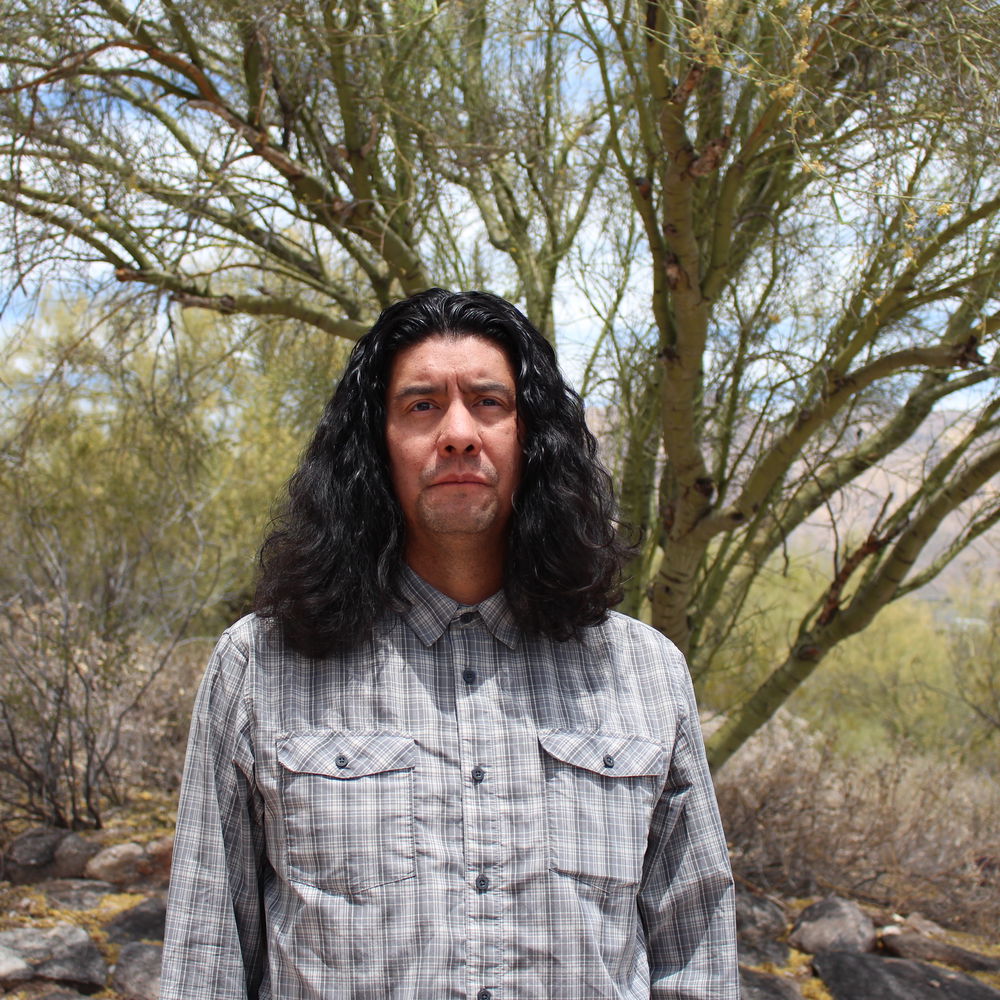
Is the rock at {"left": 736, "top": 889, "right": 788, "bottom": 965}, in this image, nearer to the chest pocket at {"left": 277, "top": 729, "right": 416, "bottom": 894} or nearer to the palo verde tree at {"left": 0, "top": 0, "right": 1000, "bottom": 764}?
the palo verde tree at {"left": 0, "top": 0, "right": 1000, "bottom": 764}

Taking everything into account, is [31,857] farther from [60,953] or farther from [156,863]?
[60,953]

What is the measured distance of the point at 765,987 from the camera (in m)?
4.21

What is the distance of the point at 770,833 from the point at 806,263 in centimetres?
304

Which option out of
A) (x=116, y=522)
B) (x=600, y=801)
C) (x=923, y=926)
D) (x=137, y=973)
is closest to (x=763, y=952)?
(x=923, y=926)

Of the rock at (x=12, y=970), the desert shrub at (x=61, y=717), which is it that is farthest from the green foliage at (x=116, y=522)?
the rock at (x=12, y=970)

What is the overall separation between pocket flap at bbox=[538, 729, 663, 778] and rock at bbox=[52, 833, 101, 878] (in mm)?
4277

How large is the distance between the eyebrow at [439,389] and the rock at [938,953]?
165 inches

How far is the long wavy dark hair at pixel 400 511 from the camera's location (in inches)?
67.6

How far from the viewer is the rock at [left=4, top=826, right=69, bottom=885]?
5.01 meters

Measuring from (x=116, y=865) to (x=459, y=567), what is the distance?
4030 mm

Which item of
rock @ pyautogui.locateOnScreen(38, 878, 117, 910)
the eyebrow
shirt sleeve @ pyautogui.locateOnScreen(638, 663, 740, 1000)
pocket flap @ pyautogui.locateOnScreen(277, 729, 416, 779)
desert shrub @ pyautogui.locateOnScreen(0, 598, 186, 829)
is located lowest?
rock @ pyautogui.locateOnScreen(38, 878, 117, 910)

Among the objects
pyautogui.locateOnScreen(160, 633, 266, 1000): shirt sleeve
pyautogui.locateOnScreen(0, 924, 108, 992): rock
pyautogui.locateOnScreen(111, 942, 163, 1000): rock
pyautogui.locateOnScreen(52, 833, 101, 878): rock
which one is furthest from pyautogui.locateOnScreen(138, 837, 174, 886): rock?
pyautogui.locateOnScreen(160, 633, 266, 1000): shirt sleeve

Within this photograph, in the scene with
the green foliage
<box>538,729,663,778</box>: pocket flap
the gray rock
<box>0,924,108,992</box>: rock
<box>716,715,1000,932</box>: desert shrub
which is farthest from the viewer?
<box>716,715,1000,932</box>: desert shrub

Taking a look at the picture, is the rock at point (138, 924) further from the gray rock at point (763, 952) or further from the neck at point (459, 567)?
the neck at point (459, 567)
